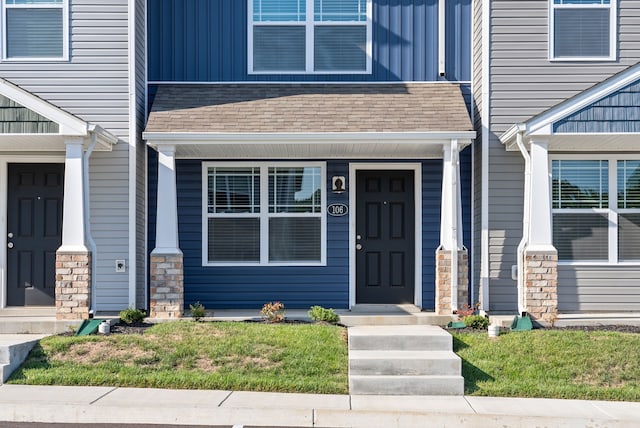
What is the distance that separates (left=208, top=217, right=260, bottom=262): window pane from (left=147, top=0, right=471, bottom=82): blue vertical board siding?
90.7 inches

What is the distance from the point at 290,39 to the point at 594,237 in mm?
5699

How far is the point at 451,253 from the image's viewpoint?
9.13 meters

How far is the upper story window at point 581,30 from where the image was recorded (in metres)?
9.59

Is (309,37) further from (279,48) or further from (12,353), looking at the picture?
(12,353)

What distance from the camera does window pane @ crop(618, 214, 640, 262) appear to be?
959cm

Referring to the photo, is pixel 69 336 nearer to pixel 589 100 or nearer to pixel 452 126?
pixel 452 126

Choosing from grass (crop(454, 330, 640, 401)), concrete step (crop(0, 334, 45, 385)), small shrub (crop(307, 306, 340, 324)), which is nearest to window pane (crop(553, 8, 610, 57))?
grass (crop(454, 330, 640, 401))

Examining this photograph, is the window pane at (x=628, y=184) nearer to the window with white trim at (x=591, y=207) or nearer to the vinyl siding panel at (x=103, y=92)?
the window with white trim at (x=591, y=207)

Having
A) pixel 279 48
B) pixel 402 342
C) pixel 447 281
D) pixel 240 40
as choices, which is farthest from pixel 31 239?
pixel 447 281

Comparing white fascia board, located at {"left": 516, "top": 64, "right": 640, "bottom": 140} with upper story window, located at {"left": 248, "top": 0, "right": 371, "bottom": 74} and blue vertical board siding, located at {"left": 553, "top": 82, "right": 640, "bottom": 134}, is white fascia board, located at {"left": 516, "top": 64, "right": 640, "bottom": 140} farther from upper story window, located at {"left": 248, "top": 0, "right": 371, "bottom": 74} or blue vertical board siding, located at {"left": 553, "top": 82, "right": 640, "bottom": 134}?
upper story window, located at {"left": 248, "top": 0, "right": 371, "bottom": 74}

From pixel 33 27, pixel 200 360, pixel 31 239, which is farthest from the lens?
pixel 31 239

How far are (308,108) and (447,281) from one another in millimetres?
3312

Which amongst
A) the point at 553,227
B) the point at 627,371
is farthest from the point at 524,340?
the point at 553,227

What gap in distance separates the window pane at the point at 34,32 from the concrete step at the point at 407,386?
6821mm
